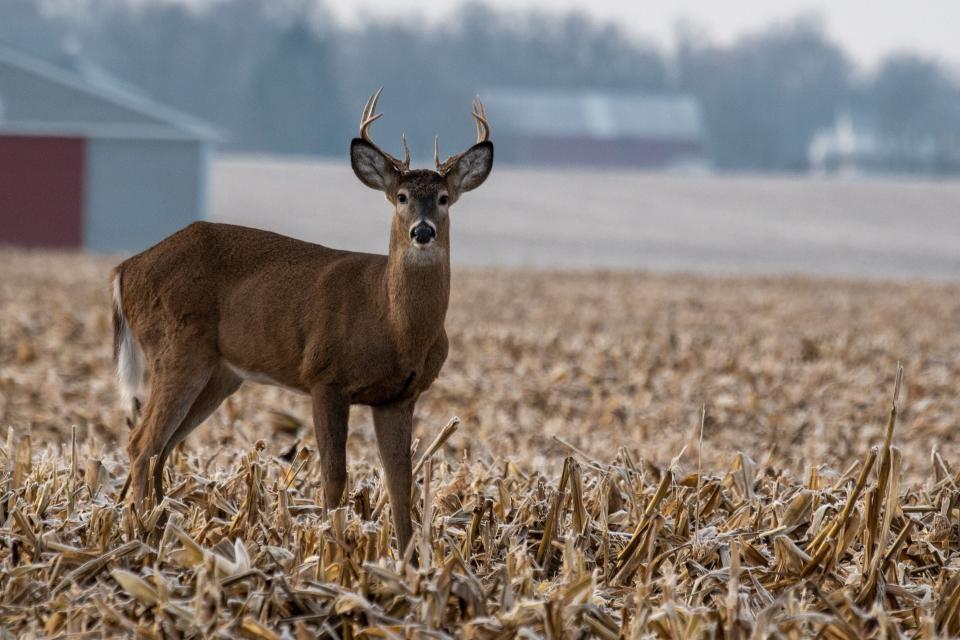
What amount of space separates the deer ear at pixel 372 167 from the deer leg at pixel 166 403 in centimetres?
93

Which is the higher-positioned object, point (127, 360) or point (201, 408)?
point (127, 360)

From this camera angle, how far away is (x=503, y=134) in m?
99.5

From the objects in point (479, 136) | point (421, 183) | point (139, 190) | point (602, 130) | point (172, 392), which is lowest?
point (172, 392)

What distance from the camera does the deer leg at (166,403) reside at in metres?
4.62

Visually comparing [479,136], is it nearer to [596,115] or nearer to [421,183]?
[421,183]

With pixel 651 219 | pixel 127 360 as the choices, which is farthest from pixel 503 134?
pixel 127 360

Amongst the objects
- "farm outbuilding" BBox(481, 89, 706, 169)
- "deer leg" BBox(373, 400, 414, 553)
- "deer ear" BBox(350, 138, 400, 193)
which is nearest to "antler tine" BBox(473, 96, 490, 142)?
"deer ear" BBox(350, 138, 400, 193)

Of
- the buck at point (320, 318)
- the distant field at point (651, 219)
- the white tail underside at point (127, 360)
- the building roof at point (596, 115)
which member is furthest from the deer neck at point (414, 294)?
the building roof at point (596, 115)

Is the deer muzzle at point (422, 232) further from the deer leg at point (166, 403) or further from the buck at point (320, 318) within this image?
the deer leg at point (166, 403)

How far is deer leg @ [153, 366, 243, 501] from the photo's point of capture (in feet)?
15.7

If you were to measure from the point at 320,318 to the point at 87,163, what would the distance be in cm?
3404

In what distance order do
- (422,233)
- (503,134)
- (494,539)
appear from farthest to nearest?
(503,134) < (494,539) < (422,233)

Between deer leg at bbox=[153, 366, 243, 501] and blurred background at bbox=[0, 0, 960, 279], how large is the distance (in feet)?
106

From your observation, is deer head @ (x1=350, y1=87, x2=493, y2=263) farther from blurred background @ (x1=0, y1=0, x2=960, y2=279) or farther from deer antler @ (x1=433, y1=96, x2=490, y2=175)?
blurred background @ (x1=0, y1=0, x2=960, y2=279)
